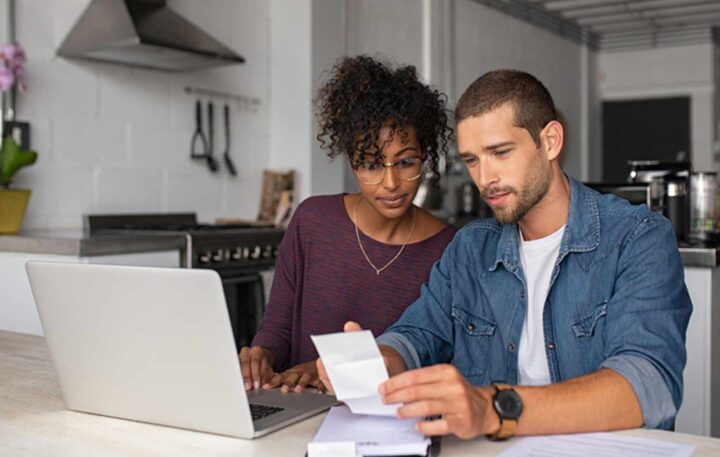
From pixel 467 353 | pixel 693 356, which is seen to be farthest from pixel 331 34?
pixel 467 353

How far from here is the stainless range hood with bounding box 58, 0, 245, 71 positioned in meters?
3.23

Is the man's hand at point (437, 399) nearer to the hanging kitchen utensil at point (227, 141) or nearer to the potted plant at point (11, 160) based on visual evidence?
the potted plant at point (11, 160)

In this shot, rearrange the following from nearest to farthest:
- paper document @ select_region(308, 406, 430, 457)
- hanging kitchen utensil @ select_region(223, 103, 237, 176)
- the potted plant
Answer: paper document @ select_region(308, 406, 430, 457)
the potted plant
hanging kitchen utensil @ select_region(223, 103, 237, 176)

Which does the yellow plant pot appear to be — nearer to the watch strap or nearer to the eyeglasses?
the eyeglasses

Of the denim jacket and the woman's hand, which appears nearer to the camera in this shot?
the denim jacket

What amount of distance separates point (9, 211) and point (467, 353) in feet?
6.55

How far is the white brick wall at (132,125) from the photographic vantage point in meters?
3.29

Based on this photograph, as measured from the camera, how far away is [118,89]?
3.59 m

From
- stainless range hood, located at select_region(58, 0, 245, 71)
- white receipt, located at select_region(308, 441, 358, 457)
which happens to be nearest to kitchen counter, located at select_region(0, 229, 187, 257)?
stainless range hood, located at select_region(58, 0, 245, 71)

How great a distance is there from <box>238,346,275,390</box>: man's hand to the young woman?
25mm

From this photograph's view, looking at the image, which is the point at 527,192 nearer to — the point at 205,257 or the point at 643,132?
the point at 205,257

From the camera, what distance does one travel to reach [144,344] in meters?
1.17

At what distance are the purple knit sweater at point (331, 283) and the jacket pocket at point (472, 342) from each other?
0.93ft

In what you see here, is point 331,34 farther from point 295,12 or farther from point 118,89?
point 118,89
